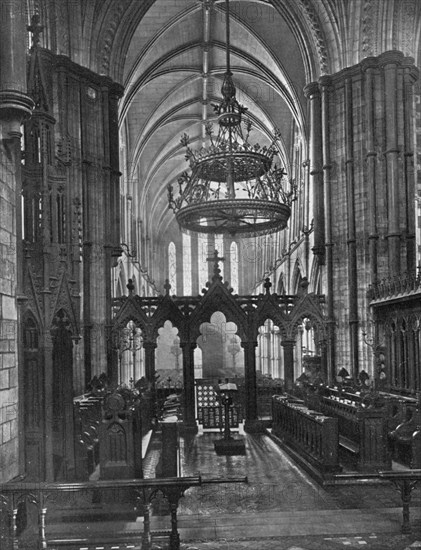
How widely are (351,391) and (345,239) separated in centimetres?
511

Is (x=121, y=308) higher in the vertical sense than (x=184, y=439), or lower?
higher

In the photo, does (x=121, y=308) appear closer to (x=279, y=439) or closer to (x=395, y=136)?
(x=279, y=439)

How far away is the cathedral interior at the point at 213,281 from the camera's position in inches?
290

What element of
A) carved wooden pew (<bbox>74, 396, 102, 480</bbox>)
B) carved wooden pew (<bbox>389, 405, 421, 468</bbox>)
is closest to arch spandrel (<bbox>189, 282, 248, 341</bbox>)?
carved wooden pew (<bbox>74, 396, 102, 480</bbox>)

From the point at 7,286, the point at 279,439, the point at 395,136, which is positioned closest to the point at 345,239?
the point at 395,136

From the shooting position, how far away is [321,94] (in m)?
19.0

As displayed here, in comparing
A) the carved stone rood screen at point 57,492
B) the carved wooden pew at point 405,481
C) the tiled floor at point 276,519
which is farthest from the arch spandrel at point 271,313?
the carved stone rood screen at point 57,492

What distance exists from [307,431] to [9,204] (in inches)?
273

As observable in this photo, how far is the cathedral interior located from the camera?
290 inches

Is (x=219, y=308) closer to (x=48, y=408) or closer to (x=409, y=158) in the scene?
(x=409, y=158)

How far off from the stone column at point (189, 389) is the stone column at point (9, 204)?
9.79 m

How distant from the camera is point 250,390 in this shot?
17672 millimetres

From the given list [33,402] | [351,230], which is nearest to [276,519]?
[33,402]

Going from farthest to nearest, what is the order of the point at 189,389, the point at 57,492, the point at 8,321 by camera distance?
the point at 189,389 → the point at 8,321 → the point at 57,492
